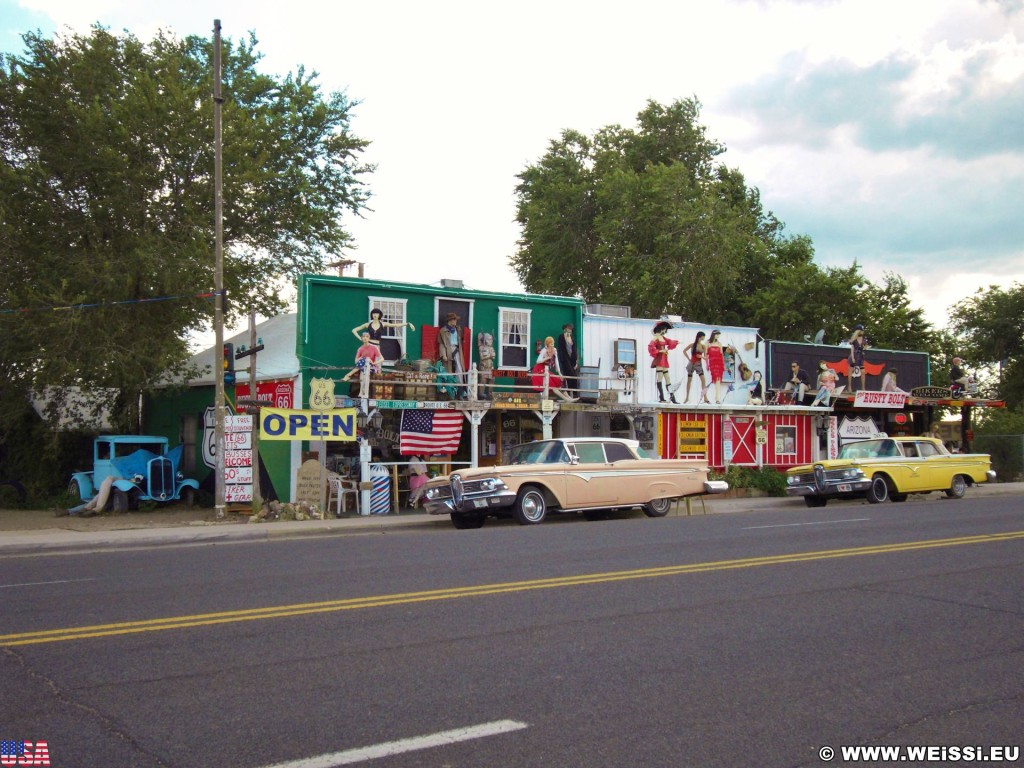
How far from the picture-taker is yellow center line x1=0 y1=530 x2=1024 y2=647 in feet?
25.7

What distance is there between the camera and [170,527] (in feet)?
62.4

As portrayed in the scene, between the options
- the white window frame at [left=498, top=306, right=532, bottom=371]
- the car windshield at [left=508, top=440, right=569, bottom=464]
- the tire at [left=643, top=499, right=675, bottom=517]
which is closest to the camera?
the car windshield at [left=508, top=440, right=569, bottom=464]

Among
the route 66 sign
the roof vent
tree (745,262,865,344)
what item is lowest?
the route 66 sign

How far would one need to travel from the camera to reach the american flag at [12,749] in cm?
494

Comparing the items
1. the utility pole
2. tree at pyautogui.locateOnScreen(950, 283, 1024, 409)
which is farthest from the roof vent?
tree at pyautogui.locateOnScreen(950, 283, 1024, 409)

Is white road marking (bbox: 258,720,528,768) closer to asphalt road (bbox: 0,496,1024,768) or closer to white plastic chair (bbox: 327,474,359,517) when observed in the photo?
asphalt road (bbox: 0,496,1024,768)

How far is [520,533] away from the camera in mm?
15883

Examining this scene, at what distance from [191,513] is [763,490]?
16471 millimetres

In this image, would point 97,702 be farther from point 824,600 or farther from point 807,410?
point 807,410

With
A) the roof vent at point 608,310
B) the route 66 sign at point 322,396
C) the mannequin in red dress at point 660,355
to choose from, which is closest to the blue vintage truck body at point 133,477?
the route 66 sign at point 322,396

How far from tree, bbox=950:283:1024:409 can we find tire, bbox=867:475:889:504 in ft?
118

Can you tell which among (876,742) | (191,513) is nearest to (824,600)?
(876,742)

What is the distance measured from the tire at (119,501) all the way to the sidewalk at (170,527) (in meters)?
0.30

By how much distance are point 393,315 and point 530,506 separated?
8.29 m
